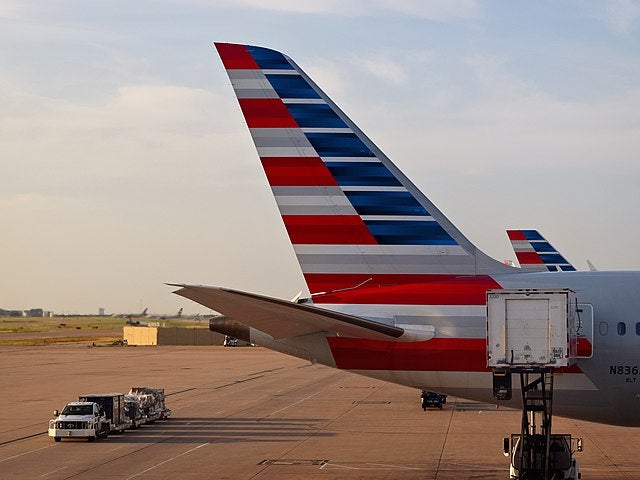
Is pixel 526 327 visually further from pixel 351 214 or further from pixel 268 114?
pixel 268 114

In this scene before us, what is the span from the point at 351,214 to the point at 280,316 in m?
4.21

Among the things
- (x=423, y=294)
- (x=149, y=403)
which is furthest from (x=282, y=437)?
(x=423, y=294)

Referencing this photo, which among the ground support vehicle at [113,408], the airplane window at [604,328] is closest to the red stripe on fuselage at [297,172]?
the airplane window at [604,328]

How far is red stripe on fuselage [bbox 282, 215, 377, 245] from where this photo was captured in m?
26.5

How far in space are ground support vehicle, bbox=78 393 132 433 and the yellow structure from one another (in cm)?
12118

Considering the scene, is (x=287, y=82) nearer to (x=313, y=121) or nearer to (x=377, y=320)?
(x=313, y=121)

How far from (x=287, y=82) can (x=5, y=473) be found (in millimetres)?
16636

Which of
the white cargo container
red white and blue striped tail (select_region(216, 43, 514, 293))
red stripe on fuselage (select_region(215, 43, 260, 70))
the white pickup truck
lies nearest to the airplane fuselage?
the white cargo container

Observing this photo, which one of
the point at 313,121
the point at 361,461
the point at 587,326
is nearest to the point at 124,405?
the point at 361,461

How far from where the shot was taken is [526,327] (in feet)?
80.0

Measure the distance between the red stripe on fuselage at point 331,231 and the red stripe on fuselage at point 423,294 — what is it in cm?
133

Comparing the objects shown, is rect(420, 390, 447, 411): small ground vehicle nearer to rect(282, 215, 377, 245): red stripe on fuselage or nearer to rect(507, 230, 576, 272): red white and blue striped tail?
rect(507, 230, 576, 272): red white and blue striped tail

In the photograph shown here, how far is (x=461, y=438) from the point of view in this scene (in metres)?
43.4

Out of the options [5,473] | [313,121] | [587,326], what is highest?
[313,121]
